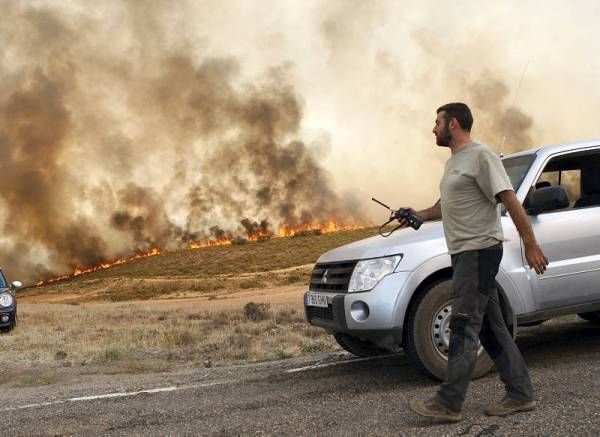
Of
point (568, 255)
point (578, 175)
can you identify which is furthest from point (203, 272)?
point (568, 255)

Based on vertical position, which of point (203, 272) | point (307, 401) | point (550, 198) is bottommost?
point (203, 272)

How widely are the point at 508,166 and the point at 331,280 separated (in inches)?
85.3

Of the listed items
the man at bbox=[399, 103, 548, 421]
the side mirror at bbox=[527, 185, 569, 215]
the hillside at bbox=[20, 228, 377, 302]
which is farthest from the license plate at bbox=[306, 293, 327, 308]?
the hillside at bbox=[20, 228, 377, 302]

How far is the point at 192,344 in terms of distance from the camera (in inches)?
441

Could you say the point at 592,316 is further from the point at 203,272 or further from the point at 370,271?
the point at 203,272

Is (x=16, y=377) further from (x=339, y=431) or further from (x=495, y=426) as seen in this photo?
(x=495, y=426)

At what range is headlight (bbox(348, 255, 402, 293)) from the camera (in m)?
5.32

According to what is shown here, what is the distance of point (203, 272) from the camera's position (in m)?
69.2

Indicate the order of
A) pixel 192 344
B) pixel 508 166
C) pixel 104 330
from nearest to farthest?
pixel 508 166 < pixel 192 344 < pixel 104 330

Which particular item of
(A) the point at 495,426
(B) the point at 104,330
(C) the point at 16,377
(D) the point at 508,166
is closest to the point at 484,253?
(A) the point at 495,426

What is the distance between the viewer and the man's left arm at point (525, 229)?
3943 mm

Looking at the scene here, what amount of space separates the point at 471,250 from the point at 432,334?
139 cm

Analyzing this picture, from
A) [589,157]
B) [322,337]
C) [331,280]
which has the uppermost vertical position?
[589,157]

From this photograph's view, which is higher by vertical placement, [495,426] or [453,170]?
[453,170]
